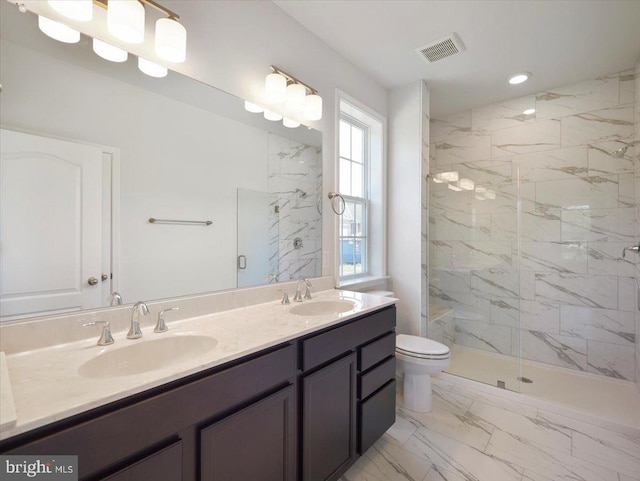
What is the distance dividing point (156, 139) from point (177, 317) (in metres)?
0.80

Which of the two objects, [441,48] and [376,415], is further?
[441,48]

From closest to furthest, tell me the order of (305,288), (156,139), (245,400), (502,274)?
1. (245,400)
2. (156,139)
3. (305,288)
4. (502,274)

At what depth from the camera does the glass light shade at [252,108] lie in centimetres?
166

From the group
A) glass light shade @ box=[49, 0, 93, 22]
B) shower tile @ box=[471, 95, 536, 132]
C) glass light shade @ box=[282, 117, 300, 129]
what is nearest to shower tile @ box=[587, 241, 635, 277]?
shower tile @ box=[471, 95, 536, 132]

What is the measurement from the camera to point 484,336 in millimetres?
2926

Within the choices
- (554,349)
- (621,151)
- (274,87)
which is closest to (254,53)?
(274,87)

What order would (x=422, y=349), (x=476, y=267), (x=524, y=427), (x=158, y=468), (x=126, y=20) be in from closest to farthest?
(x=158, y=468)
(x=126, y=20)
(x=524, y=427)
(x=422, y=349)
(x=476, y=267)

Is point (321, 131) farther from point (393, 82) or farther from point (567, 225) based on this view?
point (567, 225)

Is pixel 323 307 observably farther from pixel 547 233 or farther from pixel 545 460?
pixel 547 233

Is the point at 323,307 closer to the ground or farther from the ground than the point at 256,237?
closer to the ground

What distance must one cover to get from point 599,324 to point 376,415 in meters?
2.39

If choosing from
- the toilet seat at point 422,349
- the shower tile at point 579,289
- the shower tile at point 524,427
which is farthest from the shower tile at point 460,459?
the shower tile at point 579,289

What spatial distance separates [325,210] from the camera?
219 centimetres

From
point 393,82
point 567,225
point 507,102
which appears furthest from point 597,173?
point 393,82
